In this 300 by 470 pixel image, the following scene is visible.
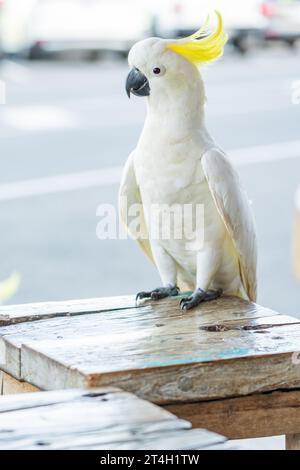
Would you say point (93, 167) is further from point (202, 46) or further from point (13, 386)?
point (13, 386)

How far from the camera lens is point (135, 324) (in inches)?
67.2

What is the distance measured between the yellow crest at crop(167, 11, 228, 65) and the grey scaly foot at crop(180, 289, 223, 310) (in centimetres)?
47

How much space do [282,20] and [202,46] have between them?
1029 centimetres

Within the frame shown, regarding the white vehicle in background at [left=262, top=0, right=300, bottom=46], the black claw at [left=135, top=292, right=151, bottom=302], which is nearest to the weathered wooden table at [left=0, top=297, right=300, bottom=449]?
the black claw at [left=135, top=292, right=151, bottom=302]

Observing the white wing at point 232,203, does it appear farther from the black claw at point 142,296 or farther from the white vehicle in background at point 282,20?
the white vehicle in background at point 282,20

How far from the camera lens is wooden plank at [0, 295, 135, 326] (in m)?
1.75

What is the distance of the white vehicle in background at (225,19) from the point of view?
10773mm

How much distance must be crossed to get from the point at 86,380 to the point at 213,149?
68 centimetres

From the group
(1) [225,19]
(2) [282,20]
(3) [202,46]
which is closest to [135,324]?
(3) [202,46]

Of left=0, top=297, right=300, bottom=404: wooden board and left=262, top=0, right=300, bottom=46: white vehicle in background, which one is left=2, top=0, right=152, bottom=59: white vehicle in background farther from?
left=0, top=297, right=300, bottom=404: wooden board

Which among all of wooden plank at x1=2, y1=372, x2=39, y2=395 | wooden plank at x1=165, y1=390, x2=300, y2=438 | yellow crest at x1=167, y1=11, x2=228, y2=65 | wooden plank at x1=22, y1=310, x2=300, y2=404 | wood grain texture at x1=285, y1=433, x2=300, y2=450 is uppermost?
yellow crest at x1=167, y1=11, x2=228, y2=65

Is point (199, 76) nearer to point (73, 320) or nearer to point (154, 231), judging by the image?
point (154, 231)

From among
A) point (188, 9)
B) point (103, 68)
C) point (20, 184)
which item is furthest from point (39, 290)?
point (188, 9)

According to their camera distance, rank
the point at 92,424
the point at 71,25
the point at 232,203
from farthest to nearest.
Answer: the point at 71,25 → the point at 232,203 → the point at 92,424
